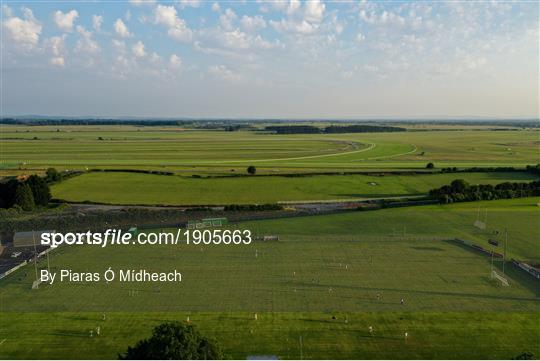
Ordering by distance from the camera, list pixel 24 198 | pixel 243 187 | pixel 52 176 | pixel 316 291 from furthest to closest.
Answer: pixel 52 176
pixel 243 187
pixel 24 198
pixel 316 291

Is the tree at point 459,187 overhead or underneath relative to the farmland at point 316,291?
overhead

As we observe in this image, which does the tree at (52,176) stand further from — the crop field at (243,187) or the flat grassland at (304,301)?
the flat grassland at (304,301)

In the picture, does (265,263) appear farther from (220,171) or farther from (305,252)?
(220,171)

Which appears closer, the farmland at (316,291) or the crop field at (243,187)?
the farmland at (316,291)

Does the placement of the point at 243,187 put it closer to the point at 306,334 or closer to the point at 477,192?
the point at 477,192

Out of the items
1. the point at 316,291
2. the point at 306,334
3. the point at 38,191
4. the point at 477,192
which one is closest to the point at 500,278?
the point at 316,291

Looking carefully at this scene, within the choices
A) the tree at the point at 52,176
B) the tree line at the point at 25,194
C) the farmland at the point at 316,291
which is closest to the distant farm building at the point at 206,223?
the farmland at the point at 316,291

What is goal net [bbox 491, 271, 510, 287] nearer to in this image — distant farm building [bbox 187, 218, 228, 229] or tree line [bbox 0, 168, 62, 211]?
distant farm building [bbox 187, 218, 228, 229]

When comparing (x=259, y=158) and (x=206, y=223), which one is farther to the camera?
(x=259, y=158)
